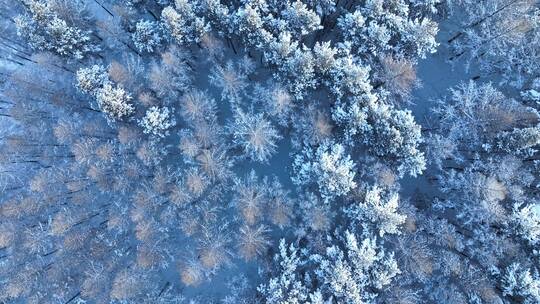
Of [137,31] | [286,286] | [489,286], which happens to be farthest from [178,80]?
[489,286]

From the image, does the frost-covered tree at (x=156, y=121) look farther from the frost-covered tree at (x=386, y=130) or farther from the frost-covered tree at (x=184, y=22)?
the frost-covered tree at (x=386, y=130)

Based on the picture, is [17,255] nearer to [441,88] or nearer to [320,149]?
[320,149]

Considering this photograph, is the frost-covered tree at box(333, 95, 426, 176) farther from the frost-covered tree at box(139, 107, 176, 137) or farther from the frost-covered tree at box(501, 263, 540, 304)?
the frost-covered tree at box(139, 107, 176, 137)

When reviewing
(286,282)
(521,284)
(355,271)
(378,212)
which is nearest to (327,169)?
(378,212)

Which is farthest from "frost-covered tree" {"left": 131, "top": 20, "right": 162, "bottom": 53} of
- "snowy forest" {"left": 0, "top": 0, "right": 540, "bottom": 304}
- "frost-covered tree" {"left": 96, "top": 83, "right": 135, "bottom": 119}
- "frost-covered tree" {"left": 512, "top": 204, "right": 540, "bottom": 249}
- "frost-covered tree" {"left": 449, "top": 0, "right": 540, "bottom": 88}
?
"frost-covered tree" {"left": 512, "top": 204, "right": 540, "bottom": 249}

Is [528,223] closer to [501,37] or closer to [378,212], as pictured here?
[378,212]

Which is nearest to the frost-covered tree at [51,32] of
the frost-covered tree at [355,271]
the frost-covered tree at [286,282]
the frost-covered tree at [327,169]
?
the frost-covered tree at [327,169]
